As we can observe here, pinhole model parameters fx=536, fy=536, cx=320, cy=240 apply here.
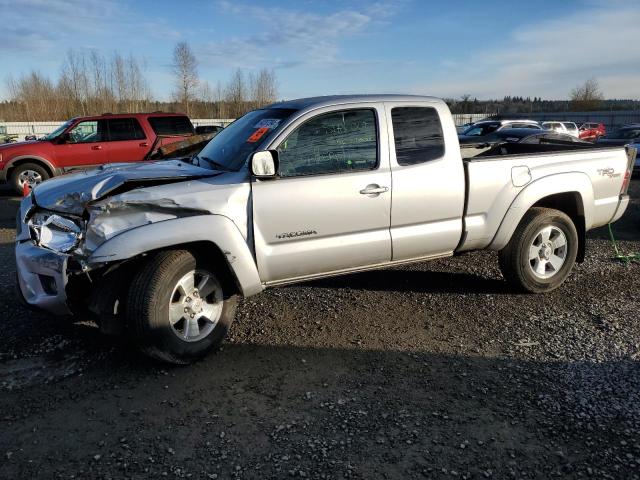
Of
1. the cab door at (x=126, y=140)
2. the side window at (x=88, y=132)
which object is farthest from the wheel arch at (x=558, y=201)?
the side window at (x=88, y=132)

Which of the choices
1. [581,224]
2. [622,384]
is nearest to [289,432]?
[622,384]

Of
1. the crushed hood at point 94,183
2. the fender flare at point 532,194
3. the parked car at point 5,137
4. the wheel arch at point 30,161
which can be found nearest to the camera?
the crushed hood at point 94,183

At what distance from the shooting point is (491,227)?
4941 millimetres

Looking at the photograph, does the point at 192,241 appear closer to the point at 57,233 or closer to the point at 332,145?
the point at 57,233

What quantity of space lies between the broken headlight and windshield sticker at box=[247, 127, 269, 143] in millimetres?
1483

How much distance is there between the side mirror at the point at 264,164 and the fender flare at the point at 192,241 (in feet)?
1.34

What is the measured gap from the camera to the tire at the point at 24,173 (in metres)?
12.1

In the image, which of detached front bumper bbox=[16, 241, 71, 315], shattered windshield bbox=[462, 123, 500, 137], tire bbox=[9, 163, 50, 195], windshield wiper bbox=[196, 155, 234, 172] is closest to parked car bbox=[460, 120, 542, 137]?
shattered windshield bbox=[462, 123, 500, 137]

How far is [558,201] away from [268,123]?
314 centimetres

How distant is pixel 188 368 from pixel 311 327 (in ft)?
3.75

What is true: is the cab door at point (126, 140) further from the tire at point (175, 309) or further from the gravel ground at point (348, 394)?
the tire at point (175, 309)

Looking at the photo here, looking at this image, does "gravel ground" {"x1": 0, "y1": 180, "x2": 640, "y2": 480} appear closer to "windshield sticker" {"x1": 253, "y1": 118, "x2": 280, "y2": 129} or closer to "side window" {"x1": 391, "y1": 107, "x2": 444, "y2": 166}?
"side window" {"x1": 391, "y1": 107, "x2": 444, "y2": 166}

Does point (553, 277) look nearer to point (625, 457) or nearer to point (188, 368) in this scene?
point (625, 457)

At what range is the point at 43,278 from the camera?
12.3 feet
